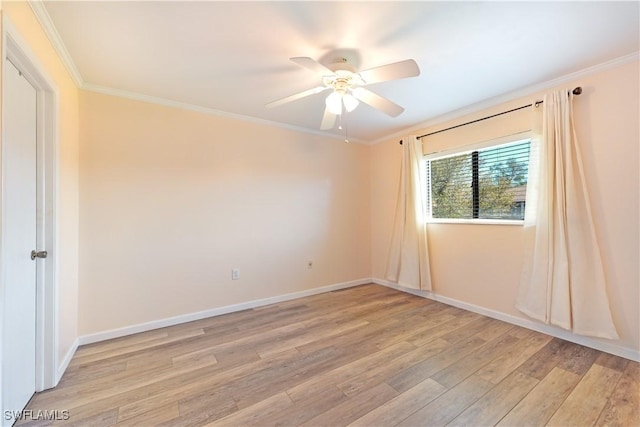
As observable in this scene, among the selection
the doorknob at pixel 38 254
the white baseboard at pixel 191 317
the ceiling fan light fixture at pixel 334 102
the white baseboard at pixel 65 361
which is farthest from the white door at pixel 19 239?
the ceiling fan light fixture at pixel 334 102

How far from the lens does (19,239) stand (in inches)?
58.2

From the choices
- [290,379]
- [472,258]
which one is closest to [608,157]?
[472,258]

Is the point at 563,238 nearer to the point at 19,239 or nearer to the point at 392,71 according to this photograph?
the point at 392,71

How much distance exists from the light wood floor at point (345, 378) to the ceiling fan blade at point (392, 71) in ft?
6.69

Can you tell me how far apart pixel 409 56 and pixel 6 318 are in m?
2.96

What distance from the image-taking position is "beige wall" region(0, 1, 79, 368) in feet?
5.62

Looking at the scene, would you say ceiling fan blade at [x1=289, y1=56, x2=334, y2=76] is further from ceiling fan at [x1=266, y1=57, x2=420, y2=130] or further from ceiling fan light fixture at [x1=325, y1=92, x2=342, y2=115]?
ceiling fan light fixture at [x1=325, y1=92, x2=342, y2=115]

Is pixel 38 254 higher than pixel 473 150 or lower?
lower

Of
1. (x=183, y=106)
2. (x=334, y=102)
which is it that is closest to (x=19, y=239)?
(x=183, y=106)

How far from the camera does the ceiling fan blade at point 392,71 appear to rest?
5.14 feet

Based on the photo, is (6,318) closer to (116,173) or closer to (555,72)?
(116,173)

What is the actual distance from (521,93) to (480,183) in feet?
3.12

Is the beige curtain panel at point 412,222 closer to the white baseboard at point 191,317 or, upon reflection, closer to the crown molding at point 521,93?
the crown molding at point 521,93

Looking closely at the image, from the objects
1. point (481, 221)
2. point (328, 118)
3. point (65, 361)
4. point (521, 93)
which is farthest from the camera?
point (481, 221)
